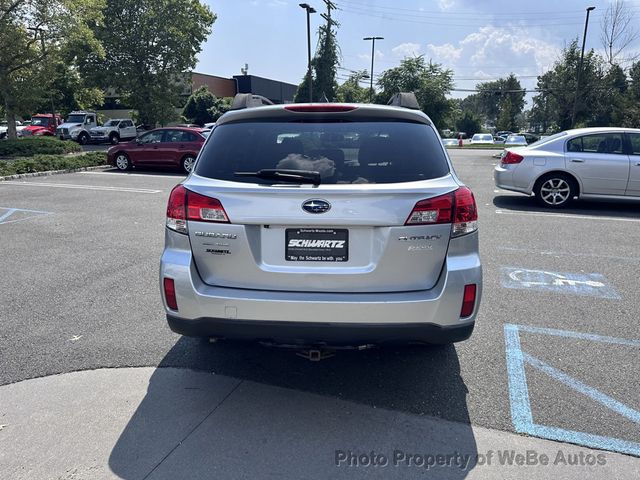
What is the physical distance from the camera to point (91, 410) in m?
3.04

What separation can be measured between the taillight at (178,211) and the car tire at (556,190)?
342 inches

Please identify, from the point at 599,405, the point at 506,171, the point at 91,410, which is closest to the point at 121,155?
the point at 506,171

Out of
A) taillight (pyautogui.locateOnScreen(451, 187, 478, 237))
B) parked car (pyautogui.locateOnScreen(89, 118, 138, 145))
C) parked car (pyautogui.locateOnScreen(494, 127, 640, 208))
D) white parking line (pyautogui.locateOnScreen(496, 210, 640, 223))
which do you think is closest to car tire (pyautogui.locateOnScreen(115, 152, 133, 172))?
parked car (pyautogui.locateOnScreen(494, 127, 640, 208))

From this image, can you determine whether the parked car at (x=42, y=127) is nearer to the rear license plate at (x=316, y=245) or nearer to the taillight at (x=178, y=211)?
the taillight at (x=178, y=211)

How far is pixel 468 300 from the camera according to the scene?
2799 mm

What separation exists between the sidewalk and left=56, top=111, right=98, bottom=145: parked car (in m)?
31.6

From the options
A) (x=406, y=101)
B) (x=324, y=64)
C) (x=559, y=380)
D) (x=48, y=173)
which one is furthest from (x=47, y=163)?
(x=324, y=64)

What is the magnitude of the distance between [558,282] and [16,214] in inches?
365

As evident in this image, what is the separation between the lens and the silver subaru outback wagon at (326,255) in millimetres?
2705

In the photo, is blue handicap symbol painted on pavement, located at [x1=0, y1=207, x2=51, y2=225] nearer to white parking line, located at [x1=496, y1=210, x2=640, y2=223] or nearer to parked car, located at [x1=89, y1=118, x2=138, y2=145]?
white parking line, located at [x1=496, y1=210, x2=640, y2=223]

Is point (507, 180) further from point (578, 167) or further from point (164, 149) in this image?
point (164, 149)

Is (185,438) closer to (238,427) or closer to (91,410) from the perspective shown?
(238,427)

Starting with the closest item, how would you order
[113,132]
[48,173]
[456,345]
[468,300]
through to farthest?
[468,300], [456,345], [48,173], [113,132]

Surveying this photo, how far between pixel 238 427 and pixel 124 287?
9.32 ft
